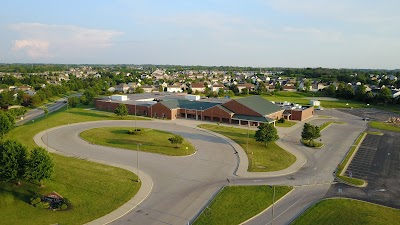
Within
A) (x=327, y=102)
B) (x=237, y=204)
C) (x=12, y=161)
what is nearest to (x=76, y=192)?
(x=12, y=161)

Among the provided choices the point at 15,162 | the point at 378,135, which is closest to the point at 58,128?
the point at 15,162

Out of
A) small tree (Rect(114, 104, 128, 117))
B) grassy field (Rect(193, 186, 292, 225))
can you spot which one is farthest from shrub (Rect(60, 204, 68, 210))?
small tree (Rect(114, 104, 128, 117))

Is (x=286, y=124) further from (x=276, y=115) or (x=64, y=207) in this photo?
(x=64, y=207)

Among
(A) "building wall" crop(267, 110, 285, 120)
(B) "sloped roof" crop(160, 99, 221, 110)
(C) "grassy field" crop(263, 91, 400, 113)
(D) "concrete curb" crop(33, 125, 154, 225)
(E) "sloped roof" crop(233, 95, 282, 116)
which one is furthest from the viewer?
(C) "grassy field" crop(263, 91, 400, 113)

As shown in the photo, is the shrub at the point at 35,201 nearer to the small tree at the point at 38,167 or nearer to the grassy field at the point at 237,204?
Result: the small tree at the point at 38,167

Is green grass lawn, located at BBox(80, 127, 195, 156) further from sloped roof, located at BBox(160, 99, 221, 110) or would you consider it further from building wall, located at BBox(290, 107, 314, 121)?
building wall, located at BBox(290, 107, 314, 121)

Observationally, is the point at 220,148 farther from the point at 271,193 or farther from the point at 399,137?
the point at 399,137

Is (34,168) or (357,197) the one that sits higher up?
(34,168)

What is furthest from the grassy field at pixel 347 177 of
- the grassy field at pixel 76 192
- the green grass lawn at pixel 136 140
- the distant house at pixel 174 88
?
the distant house at pixel 174 88
